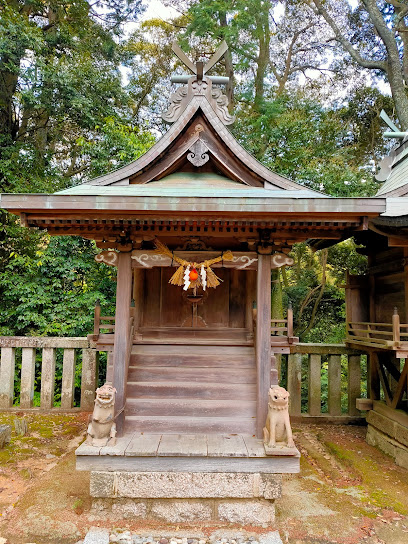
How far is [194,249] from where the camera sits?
5.82m

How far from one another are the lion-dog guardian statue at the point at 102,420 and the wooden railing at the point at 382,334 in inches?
169

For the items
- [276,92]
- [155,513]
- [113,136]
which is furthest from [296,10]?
[155,513]

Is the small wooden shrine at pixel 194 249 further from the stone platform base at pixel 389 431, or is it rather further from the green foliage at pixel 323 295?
the green foliage at pixel 323 295

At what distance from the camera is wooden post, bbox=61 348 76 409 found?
8.73 meters

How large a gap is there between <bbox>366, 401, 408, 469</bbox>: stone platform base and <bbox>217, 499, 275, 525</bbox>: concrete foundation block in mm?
3203

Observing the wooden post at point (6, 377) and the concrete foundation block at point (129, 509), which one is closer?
the concrete foundation block at point (129, 509)

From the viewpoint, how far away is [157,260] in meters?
5.29

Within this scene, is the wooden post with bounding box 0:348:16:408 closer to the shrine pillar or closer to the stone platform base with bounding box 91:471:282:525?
the stone platform base with bounding box 91:471:282:525

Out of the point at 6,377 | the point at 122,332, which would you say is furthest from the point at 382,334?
the point at 6,377

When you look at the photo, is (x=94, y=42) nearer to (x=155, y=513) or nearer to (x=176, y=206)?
(x=176, y=206)

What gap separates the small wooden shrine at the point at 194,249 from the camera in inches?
178

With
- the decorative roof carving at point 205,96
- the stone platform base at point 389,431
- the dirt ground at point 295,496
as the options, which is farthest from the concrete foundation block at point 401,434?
the decorative roof carving at point 205,96

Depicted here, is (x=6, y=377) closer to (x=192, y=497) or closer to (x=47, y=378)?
(x=47, y=378)

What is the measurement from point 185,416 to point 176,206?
3.12 metres
